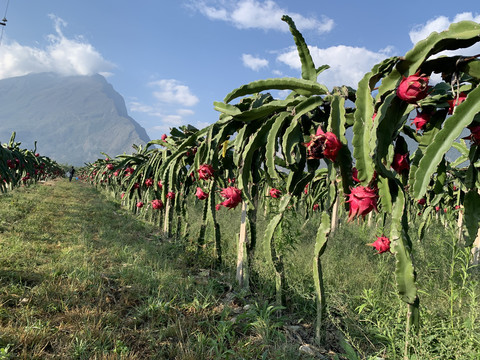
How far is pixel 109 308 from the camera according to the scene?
251 centimetres

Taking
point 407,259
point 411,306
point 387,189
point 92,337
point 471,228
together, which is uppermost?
point 387,189

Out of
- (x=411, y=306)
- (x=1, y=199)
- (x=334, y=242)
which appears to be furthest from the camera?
(x=1, y=199)

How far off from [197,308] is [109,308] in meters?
0.75

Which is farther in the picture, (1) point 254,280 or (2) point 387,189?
(1) point 254,280

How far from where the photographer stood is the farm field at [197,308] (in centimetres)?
197

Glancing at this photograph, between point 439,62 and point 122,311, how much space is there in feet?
9.25

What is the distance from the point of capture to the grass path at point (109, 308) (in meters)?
1.98

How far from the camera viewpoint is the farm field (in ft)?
6.47

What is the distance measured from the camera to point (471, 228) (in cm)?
142

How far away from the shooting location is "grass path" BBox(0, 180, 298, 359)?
1977 millimetres

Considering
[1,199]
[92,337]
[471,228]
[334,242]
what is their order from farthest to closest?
[1,199], [334,242], [92,337], [471,228]

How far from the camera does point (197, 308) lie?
2564mm

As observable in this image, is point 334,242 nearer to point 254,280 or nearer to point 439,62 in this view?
point 254,280

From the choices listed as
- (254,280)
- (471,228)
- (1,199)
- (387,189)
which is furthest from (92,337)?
(1,199)
